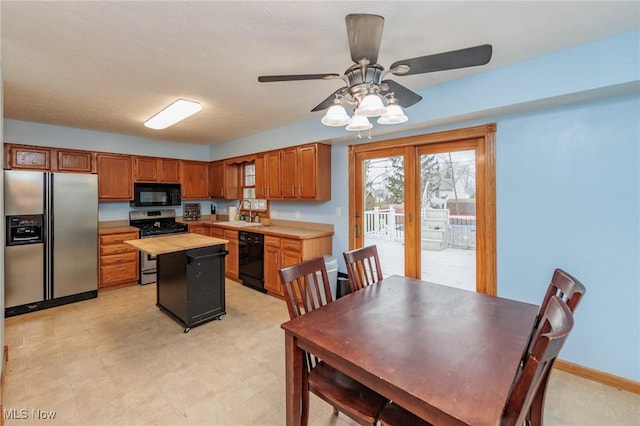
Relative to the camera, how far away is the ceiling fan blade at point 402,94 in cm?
170

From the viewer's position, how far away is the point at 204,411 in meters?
1.91

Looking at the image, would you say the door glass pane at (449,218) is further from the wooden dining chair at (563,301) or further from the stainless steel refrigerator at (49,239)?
the stainless steel refrigerator at (49,239)

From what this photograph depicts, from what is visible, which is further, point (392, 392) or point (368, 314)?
point (368, 314)

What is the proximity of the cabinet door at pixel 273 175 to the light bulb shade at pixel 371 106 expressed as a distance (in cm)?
292

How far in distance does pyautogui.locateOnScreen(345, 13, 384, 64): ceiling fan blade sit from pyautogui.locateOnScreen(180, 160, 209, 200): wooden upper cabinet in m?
4.76

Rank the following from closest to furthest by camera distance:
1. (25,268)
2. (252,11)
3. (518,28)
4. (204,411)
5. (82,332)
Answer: (252,11)
(518,28)
(204,411)
(82,332)
(25,268)

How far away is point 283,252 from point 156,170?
2.91 metres

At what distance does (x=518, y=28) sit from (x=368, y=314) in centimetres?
200

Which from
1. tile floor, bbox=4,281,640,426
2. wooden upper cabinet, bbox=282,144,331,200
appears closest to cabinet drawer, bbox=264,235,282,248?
wooden upper cabinet, bbox=282,144,331,200

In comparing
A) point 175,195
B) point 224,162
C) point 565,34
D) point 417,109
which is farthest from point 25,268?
point 565,34

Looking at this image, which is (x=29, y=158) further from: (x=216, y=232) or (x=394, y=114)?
(x=394, y=114)

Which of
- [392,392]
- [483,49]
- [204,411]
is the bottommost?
[204,411]

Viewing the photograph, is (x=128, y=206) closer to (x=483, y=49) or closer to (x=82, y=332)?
(x=82, y=332)

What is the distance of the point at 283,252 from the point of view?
3885 mm
